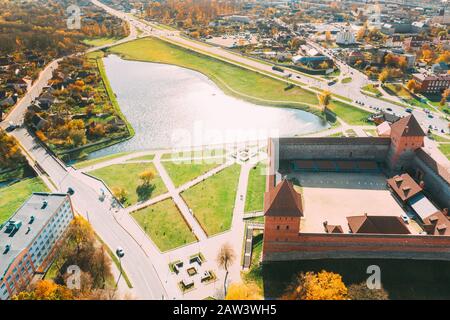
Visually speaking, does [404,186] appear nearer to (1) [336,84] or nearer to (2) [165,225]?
(2) [165,225]

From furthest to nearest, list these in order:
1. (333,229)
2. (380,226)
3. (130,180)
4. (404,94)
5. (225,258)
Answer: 1. (404,94)
2. (130,180)
3. (333,229)
4. (380,226)
5. (225,258)

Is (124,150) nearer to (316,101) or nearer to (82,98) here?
(82,98)

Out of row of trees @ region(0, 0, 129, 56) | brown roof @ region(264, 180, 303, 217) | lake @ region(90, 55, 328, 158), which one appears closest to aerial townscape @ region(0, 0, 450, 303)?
brown roof @ region(264, 180, 303, 217)

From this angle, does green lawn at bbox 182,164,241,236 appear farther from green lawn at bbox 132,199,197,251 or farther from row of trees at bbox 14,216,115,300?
row of trees at bbox 14,216,115,300

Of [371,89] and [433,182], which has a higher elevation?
[433,182]

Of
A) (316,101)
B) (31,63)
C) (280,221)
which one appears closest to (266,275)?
(280,221)

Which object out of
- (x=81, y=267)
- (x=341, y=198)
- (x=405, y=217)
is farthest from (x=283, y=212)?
(x=81, y=267)
